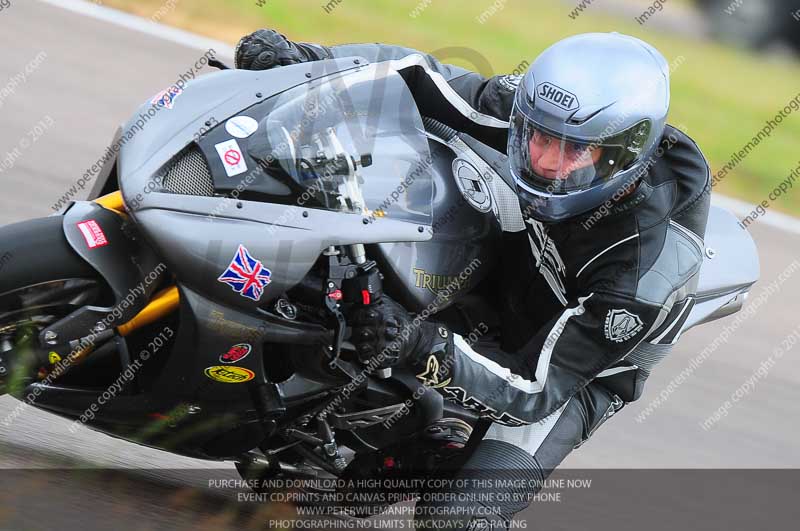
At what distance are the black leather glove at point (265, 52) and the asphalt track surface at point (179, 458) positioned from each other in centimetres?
138

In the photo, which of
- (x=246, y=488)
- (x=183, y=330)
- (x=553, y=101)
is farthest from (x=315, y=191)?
(x=246, y=488)

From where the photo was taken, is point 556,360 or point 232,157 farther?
point 556,360

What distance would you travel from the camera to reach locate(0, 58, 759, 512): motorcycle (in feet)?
9.09

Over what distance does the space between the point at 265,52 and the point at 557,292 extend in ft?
3.99

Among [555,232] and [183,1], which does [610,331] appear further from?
[183,1]

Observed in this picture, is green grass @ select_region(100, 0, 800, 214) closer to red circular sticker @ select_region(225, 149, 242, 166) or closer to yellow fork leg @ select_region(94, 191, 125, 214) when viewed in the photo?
yellow fork leg @ select_region(94, 191, 125, 214)

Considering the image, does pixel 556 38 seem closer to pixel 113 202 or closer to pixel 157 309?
Answer: pixel 113 202

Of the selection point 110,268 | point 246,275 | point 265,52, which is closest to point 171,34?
point 265,52

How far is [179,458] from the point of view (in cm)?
398

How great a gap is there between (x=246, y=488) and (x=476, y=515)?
0.93 metres

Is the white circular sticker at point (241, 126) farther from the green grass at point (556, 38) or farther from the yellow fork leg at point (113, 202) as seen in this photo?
the green grass at point (556, 38)

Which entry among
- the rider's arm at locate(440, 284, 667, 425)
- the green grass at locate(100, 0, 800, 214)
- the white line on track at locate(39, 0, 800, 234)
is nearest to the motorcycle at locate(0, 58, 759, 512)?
the rider's arm at locate(440, 284, 667, 425)

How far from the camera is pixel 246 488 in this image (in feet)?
13.0

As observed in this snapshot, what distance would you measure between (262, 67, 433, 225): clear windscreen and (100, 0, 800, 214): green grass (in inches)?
205
